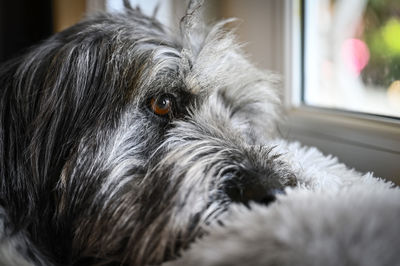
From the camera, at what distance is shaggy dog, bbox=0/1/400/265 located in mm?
791

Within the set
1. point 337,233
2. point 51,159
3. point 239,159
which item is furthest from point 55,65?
point 337,233

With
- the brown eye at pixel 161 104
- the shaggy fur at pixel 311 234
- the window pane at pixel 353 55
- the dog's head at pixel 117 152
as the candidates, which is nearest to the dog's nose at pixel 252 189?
the dog's head at pixel 117 152

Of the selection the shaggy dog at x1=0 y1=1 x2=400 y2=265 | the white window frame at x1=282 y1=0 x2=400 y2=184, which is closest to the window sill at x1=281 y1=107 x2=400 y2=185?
the white window frame at x1=282 y1=0 x2=400 y2=184

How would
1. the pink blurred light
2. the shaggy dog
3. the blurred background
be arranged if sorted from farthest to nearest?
the pink blurred light → the blurred background → the shaggy dog

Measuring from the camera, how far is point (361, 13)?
49.4 inches

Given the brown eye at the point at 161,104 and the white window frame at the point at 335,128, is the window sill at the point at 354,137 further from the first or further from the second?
the brown eye at the point at 161,104

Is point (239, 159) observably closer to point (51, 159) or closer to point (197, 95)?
point (197, 95)

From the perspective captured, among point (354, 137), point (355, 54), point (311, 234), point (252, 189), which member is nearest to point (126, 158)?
point (252, 189)

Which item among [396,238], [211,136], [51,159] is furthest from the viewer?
[211,136]

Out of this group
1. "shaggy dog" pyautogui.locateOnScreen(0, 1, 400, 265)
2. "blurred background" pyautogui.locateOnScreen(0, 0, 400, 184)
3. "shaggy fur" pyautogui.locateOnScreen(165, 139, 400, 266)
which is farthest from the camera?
"blurred background" pyautogui.locateOnScreen(0, 0, 400, 184)

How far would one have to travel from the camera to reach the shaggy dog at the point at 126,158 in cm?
79

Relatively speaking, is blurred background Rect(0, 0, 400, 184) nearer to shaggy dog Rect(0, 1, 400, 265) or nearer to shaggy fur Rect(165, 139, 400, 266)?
shaggy dog Rect(0, 1, 400, 265)

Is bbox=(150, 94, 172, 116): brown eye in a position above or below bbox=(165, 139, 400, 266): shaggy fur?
above

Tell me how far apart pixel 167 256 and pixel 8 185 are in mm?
437
